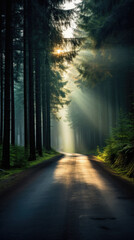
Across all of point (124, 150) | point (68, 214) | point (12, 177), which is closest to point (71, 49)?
point (124, 150)

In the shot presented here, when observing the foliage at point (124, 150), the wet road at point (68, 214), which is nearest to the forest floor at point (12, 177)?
the wet road at point (68, 214)

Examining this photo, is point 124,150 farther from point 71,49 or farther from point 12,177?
point 71,49

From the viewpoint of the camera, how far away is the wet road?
323cm

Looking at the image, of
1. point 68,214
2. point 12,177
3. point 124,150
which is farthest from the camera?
point 124,150

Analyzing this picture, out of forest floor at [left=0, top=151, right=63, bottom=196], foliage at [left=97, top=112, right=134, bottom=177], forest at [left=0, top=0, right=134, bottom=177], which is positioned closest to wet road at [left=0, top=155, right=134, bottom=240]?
forest floor at [left=0, top=151, right=63, bottom=196]

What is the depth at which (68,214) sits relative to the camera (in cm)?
411

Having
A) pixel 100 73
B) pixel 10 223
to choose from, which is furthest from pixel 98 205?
pixel 100 73

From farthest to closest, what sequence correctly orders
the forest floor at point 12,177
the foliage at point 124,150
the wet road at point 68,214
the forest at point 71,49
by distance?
the forest at point 71,49 < the foliage at point 124,150 < the forest floor at point 12,177 < the wet road at point 68,214

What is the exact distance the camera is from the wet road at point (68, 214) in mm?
3230

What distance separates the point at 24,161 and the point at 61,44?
1168cm

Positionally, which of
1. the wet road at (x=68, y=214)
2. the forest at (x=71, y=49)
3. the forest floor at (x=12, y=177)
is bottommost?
the forest floor at (x=12, y=177)

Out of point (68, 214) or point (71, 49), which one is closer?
point (68, 214)

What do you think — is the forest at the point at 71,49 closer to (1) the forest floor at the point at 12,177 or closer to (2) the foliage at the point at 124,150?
(2) the foliage at the point at 124,150

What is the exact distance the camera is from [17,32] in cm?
2095
